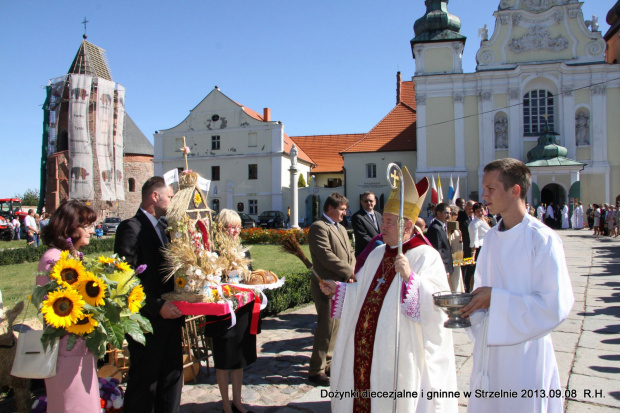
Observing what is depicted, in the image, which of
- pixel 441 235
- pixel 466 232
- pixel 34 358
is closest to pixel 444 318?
pixel 34 358

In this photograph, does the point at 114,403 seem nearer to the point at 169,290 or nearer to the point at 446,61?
the point at 169,290

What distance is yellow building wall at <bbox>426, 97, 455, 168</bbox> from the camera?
3281cm

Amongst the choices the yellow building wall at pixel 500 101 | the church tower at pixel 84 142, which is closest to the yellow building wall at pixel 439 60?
the yellow building wall at pixel 500 101

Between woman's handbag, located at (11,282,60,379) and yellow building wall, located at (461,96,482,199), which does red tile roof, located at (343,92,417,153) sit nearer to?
yellow building wall, located at (461,96,482,199)

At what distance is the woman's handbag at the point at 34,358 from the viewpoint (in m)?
2.87

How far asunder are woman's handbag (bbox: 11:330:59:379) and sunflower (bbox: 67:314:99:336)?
→ 0.24m

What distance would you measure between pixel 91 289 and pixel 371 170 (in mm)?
35506

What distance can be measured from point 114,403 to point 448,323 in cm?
282

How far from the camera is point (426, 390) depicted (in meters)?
3.21

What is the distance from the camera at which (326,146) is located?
160ft

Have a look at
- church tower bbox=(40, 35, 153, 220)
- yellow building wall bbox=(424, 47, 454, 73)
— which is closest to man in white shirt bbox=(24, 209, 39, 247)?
church tower bbox=(40, 35, 153, 220)

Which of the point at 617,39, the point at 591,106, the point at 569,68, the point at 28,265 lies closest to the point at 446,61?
the point at 569,68

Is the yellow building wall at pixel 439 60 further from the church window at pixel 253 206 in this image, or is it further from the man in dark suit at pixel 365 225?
the man in dark suit at pixel 365 225

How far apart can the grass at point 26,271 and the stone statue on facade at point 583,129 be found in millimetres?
24378
